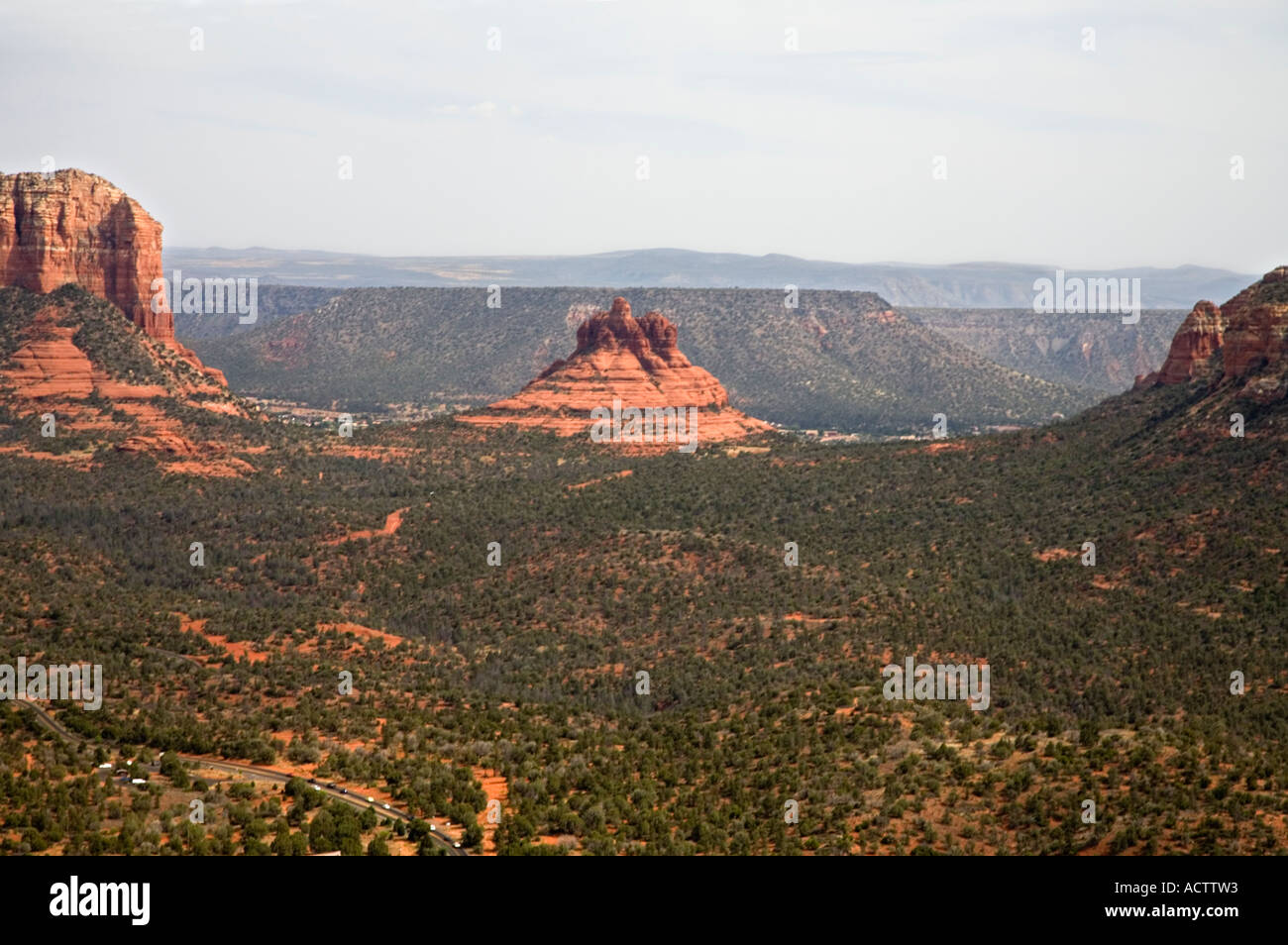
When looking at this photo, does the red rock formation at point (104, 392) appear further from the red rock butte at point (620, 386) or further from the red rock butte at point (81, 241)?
the red rock butte at point (620, 386)

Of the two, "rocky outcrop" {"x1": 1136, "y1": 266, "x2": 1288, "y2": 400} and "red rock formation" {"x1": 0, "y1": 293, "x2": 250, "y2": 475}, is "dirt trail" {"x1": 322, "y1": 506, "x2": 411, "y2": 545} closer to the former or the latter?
"red rock formation" {"x1": 0, "y1": 293, "x2": 250, "y2": 475}

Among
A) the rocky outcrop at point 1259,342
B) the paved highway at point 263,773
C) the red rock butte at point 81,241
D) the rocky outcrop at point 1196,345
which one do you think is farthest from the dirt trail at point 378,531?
the rocky outcrop at point 1196,345

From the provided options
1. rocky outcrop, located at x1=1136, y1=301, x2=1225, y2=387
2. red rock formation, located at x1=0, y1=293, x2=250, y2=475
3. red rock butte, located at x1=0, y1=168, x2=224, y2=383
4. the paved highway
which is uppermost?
red rock butte, located at x1=0, y1=168, x2=224, y2=383

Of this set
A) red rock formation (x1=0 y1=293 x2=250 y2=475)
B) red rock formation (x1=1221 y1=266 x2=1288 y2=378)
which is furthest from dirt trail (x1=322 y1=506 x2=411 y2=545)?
red rock formation (x1=1221 y1=266 x2=1288 y2=378)

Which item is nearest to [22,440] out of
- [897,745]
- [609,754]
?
[609,754]

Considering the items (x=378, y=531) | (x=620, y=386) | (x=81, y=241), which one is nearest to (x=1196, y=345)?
(x=620, y=386)

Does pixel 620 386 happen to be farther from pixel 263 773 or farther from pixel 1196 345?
pixel 263 773
